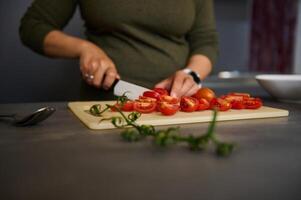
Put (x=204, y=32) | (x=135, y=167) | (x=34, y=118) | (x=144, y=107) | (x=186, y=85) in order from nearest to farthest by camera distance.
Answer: (x=135, y=167), (x=34, y=118), (x=144, y=107), (x=186, y=85), (x=204, y=32)

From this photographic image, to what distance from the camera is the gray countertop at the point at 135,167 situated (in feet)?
1.14

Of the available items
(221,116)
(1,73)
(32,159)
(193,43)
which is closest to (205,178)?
(32,159)

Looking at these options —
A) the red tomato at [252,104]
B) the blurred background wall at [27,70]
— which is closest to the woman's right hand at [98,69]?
the red tomato at [252,104]

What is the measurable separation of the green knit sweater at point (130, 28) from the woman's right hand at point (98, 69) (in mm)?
137

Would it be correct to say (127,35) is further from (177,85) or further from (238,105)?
(238,105)

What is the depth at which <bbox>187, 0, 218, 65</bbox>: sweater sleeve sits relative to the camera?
4.01 ft

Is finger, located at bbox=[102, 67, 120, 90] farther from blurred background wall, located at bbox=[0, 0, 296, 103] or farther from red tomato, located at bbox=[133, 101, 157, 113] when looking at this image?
blurred background wall, located at bbox=[0, 0, 296, 103]

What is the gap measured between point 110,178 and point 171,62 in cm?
77

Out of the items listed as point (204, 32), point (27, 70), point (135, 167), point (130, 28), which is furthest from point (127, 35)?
point (27, 70)

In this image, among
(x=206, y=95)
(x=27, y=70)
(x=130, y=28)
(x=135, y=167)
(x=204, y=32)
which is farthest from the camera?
(x=27, y=70)

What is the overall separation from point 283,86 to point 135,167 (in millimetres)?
678

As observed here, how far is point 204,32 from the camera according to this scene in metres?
1.24

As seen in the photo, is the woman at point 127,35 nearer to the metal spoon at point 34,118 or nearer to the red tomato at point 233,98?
the red tomato at point 233,98

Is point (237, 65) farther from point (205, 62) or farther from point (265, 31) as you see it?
point (205, 62)
